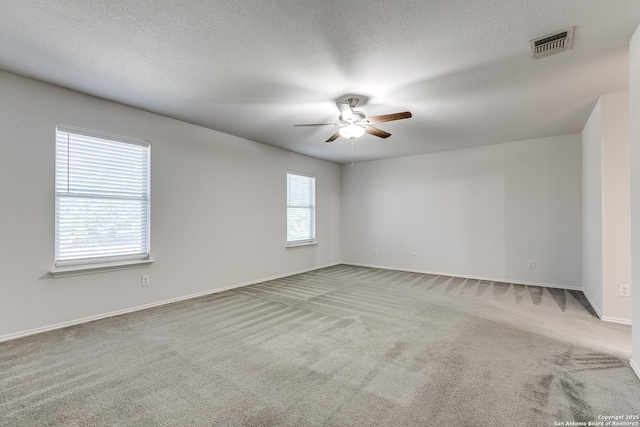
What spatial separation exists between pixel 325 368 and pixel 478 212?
4.58m

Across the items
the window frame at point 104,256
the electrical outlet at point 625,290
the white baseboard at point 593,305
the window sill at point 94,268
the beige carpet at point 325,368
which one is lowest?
the beige carpet at point 325,368

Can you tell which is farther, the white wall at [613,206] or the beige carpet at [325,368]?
the white wall at [613,206]

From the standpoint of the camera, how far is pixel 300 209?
6.34m

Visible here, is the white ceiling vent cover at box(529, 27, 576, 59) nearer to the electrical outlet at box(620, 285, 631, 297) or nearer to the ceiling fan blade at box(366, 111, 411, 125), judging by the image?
the ceiling fan blade at box(366, 111, 411, 125)

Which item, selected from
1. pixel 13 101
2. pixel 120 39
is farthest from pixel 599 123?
pixel 13 101

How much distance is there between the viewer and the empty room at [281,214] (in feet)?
6.29

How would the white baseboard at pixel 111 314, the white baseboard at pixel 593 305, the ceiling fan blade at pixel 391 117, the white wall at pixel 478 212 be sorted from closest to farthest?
1. the white baseboard at pixel 111 314
2. the ceiling fan blade at pixel 391 117
3. the white baseboard at pixel 593 305
4. the white wall at pixel 478 212

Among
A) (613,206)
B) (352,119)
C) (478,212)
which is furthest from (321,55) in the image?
(478,212)

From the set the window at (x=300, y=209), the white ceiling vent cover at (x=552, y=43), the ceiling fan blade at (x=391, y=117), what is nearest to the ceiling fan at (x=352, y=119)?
the ceiling fan blade at (x=391, y=117)

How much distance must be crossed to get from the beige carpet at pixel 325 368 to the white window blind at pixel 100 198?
827 mm

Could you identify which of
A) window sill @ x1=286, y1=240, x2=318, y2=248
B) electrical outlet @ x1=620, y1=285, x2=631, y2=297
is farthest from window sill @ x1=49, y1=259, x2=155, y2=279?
electrical outlet @ x1=620, y1=285, x2=631, y2=297

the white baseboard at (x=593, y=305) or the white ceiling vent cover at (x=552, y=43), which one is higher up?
the white ceiling vent cover at (x=552, y=43)

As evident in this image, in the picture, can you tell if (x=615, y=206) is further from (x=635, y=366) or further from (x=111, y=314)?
(x=111, y=314)

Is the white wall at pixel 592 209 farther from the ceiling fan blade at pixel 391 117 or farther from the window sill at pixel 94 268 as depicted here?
the window sill at pixel 94 268
